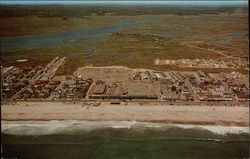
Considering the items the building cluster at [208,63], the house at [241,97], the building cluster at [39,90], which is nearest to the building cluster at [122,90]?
the building cluster at [39,90]

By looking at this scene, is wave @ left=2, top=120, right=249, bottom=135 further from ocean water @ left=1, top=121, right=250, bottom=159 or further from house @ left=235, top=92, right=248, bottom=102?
house @ left=235, top=92, right=248, bottom=102

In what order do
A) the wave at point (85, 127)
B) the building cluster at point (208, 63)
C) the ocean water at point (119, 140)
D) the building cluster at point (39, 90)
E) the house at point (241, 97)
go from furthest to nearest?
the building cluster at point (208, 63)
the building cluster at point (39, 90)
the house at point (241, 97)
the wave at point (85, 127)
the ocean water at point (119, 140)

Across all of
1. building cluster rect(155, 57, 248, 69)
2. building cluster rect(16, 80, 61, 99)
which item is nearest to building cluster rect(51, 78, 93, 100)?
building cluster rect(16, 80, 61, 99)

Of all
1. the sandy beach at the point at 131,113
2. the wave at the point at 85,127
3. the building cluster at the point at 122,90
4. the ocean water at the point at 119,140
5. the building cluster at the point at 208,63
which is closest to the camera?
the ocean water at the point at 119,140

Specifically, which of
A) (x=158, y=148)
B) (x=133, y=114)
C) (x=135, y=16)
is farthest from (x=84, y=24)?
(x=158, y=148)

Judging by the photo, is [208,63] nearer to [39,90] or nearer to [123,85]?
[123,85]

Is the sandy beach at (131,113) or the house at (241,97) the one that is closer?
the sandy beach at (131,113)

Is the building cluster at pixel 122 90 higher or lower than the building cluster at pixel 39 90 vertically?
higher

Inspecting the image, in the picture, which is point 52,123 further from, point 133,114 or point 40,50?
point 40,50

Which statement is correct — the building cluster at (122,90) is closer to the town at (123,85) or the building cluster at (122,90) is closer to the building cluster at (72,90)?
the town at (123,85)
